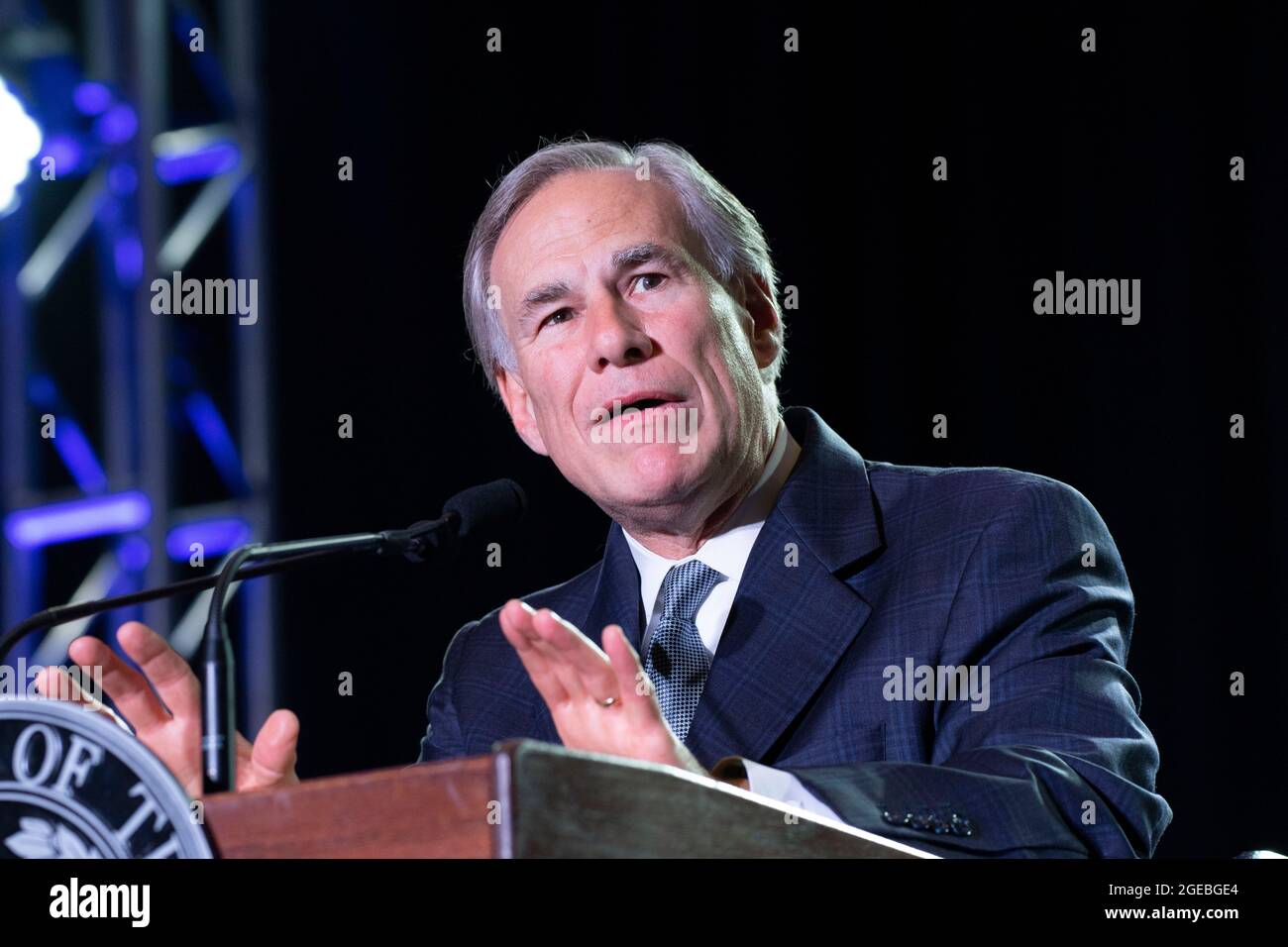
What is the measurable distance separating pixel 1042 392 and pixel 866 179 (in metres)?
0.61

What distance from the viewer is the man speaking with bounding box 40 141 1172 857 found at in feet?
4.56

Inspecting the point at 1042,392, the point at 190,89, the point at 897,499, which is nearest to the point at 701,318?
the point at 897,499

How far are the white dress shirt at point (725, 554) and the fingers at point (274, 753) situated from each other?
57cm

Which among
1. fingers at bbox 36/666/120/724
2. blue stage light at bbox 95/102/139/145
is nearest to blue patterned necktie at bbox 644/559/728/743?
fingers at bbox 36/666/120/724

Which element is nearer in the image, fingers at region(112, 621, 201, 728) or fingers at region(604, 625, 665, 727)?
fingers at region(604, 625, 665, 727)

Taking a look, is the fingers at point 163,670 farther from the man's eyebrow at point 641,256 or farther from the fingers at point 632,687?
the man's eyebrow at point 641,256

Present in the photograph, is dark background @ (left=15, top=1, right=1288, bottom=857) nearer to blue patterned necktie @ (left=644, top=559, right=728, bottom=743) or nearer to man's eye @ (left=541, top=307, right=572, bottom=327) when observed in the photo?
man's eye @ (left=541, top=307, right=572, bottom=327)

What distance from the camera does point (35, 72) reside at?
341 cm

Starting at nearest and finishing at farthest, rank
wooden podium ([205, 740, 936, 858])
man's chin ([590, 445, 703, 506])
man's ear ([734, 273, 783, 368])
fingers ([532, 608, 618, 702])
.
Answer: wooden podium ([205, 740, 936, 858]) < fingers ([532, 608, 618, 702]) < man's chin ([590, 445, 703, 506]) < man's ear ([734, 273, 783, 368])

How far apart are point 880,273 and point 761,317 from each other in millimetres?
957

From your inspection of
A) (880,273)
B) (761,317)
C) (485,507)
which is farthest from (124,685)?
(880,273)

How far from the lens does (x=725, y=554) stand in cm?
208

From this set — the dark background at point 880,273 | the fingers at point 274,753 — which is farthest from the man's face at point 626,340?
the dark background at point 880,273

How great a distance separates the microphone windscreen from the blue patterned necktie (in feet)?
1.13
